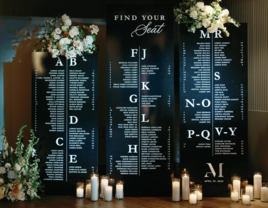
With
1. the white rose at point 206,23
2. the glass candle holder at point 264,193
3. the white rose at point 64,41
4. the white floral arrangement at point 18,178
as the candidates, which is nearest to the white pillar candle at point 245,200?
the glass candle holder at point 264,193

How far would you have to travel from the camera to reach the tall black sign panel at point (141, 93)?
3904mm

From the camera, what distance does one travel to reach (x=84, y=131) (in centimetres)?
397

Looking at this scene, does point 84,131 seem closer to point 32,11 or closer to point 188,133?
point 188,133

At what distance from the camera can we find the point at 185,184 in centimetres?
378

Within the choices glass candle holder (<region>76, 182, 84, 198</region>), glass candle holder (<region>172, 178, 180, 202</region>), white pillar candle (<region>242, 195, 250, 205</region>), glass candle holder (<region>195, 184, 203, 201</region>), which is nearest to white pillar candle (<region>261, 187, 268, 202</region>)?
white pillar candle (<region>242, 195, 250, 205</region>)

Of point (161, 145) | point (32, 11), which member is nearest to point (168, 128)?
point (161, 145)

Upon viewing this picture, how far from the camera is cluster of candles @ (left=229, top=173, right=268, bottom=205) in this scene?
370cm

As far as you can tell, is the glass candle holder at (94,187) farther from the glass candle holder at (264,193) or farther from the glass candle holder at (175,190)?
the glass candle holder at (264,193)

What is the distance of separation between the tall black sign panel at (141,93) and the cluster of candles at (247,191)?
0.76 metres

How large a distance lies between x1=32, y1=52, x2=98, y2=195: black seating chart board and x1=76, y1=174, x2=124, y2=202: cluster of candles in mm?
168

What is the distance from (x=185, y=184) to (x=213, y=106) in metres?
0.99

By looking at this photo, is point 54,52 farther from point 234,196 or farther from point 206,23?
point 234,196

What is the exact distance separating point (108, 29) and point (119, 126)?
119 centimetres

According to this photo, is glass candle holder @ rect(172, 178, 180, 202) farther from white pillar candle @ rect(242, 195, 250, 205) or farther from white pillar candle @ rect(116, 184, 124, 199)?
white pillar candle @ rect(242, 195, 250, 205)
